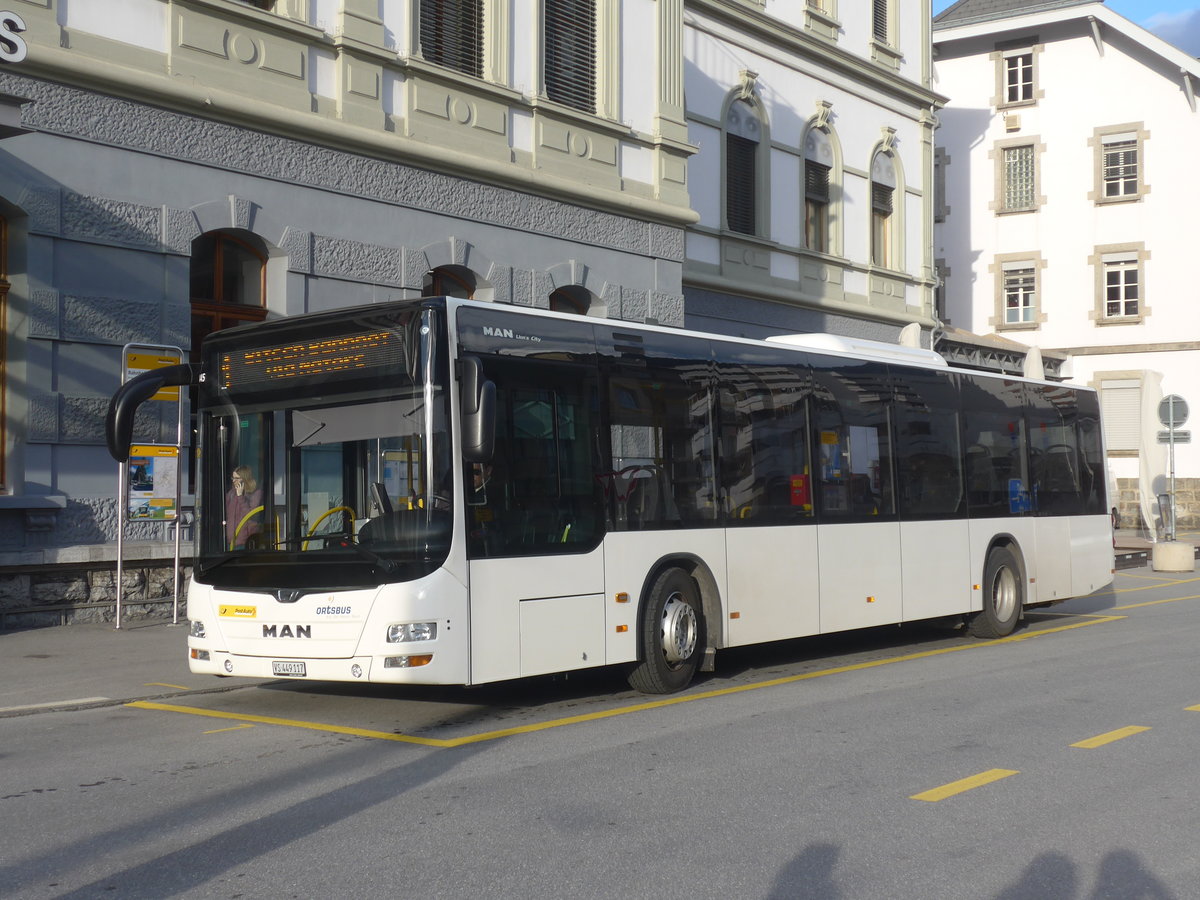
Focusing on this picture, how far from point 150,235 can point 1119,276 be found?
32.6 metres

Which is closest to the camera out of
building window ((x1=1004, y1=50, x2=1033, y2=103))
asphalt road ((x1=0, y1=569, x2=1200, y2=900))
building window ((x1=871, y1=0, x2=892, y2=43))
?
asphalt road ((x1=0, y1=569, x2=1200, y2=900))

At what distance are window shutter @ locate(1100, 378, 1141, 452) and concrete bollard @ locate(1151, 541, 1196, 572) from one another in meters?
15.1

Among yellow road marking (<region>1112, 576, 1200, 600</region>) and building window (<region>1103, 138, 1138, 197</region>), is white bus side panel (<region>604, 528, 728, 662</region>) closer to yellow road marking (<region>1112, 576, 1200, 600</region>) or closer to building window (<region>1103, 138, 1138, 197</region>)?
yellow road marking (<region>1112, 576, 1200, 600</region>)

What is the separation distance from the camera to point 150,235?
14.5 meters

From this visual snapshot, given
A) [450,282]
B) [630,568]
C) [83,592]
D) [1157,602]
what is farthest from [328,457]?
[1157,602]

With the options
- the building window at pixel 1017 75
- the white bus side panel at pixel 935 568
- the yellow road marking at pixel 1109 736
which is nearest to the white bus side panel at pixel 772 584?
the white bus side panel at pixel 935 568

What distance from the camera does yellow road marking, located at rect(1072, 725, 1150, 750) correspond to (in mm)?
8297

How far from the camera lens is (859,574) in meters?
12.8

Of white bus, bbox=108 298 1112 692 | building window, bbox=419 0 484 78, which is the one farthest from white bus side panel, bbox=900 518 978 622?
building window, bbox=419 0 484 78

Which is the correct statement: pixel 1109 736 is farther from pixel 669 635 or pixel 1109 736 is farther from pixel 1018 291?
pixel 1018 291

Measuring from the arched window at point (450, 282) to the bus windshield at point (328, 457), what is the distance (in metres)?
8.05

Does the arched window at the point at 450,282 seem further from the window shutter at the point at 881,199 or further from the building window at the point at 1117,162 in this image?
the building window at the point at 1117,162

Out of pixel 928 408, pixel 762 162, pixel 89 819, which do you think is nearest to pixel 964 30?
pixel 762 162

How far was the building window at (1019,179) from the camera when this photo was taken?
4197 centimetres
